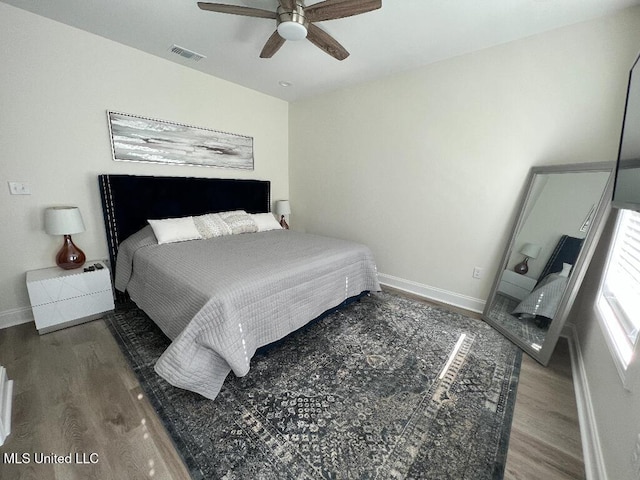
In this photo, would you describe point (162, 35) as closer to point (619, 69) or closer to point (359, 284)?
point (359, 284)

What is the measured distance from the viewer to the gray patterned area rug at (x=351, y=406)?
1171 millimetres

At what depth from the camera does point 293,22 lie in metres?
1.64

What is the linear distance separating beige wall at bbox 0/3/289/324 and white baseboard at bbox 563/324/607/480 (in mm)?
3818

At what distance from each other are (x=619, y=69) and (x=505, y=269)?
1634 millimetres

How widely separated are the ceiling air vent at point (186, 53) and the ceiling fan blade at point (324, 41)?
4.58ft

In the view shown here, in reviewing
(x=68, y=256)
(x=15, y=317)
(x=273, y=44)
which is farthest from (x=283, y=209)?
(x=15, y=317)

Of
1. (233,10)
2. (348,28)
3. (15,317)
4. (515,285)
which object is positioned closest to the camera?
(233,10)

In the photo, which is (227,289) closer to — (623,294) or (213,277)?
(213,277)

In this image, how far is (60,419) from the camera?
4.37 ft

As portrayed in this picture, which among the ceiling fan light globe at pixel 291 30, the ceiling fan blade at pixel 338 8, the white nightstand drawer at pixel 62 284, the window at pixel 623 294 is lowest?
the white nightstand drawer at pixel 62 284

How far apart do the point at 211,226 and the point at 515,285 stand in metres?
3.08

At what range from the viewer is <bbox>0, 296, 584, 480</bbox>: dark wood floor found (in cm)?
113

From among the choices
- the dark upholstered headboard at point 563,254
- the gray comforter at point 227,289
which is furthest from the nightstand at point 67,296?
the dark upholstered headboard at point 563,254

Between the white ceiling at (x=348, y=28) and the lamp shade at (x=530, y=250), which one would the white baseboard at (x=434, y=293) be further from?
the white ceiling at (x=348, y=28)
